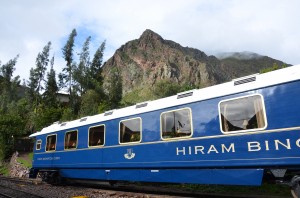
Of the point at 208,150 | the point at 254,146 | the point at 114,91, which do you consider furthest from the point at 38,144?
the point at 114,91

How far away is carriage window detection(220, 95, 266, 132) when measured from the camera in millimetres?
7484

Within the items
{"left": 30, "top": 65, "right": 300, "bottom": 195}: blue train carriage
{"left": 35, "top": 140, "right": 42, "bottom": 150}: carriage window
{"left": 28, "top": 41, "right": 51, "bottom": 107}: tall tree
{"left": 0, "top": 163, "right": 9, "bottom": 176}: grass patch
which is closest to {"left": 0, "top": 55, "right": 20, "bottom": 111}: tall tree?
{"left": 28, "top": 41, "right": 51, "bottom": 107}: tall tree

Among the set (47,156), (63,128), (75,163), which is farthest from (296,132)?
(47,156)

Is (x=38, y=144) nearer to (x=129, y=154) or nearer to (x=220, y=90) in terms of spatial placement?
(x=129, y=154)

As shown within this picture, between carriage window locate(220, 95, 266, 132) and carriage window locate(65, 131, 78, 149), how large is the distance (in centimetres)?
812

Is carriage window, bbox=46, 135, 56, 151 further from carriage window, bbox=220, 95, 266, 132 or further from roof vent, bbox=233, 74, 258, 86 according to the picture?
roof vent, bbox=233, 74, 258, 86

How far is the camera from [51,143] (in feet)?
52.1

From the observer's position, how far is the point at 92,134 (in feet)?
42.1

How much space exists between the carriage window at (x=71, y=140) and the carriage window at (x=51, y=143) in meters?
1.42

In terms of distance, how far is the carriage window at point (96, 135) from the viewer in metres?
12.2

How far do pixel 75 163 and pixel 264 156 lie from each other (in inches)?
366

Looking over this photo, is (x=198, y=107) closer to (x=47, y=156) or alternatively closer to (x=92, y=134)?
(x=92, y=134)

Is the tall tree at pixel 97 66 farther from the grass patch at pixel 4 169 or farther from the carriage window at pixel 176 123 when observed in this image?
the carriage window at pixel 176 123

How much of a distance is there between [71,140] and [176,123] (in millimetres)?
6875
